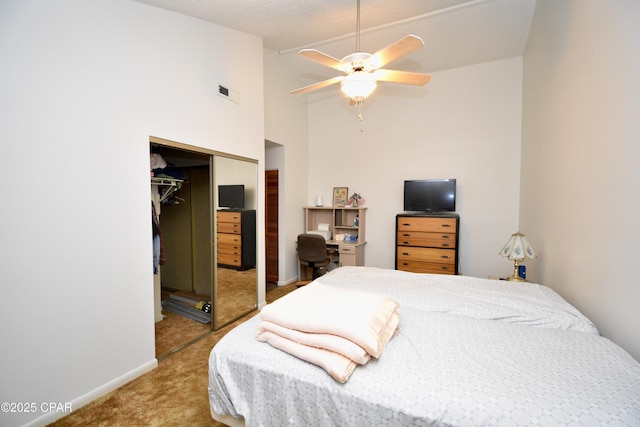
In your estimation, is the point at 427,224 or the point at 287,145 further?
the point at 287,145

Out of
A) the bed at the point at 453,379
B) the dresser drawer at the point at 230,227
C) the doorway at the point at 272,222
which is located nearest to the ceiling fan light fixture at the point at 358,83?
the bed at the point at 453,379

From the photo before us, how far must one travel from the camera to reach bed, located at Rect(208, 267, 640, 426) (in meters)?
0.86

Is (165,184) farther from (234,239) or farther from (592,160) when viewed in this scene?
(592,160)

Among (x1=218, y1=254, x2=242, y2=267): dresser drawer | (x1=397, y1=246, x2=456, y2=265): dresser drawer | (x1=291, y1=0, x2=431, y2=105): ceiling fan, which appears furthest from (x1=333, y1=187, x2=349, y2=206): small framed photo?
(x1=291, y1=0, x2=431, y2=105): ceiling fan

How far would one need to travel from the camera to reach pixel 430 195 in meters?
3.91

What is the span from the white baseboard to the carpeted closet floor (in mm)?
29

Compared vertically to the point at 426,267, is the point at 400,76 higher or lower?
higher

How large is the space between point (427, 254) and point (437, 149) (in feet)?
5.40

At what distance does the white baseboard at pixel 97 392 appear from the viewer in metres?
1.58

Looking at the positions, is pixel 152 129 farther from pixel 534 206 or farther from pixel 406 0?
pixel 534 206

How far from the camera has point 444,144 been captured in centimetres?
404

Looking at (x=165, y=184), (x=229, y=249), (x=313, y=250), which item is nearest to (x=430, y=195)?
(x=313, y=250)

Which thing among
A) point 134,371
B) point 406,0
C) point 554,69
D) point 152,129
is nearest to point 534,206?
point 554,69

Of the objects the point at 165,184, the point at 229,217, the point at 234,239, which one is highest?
the point at 165,184
